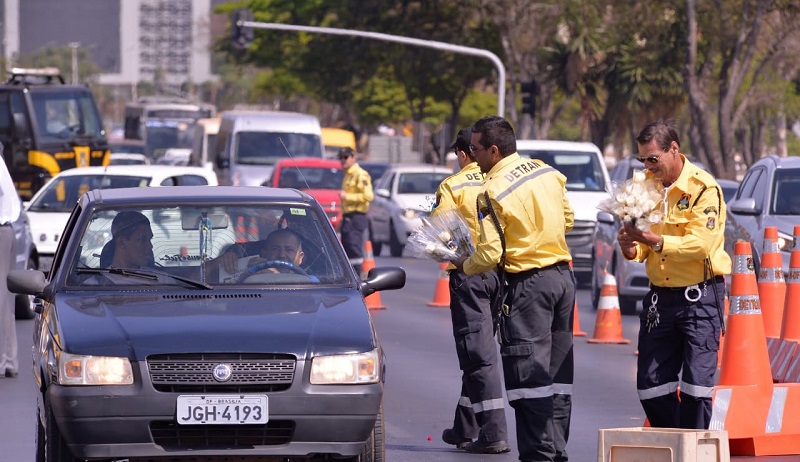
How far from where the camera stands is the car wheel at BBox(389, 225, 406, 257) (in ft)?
94.5

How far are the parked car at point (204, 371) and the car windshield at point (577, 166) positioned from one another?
1554cm

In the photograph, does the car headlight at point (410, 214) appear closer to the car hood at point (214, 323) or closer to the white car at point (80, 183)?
the white car at point (80, 183)

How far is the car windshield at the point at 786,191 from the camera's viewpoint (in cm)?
1670

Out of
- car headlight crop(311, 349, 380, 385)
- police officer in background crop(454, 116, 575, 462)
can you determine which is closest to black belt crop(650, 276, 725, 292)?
police officer in background crop(454, 116, 575, 462)

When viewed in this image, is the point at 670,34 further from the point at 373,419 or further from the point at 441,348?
the point at 373,419

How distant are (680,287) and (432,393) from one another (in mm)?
4224

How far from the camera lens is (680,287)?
7668 millimetres

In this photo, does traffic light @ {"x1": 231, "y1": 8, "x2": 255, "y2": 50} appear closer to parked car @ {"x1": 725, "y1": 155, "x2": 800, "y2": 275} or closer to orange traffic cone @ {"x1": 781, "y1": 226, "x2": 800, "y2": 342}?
parked car @ {"x1": 725, "y1": 155, "x2": 800, "y2": 275}

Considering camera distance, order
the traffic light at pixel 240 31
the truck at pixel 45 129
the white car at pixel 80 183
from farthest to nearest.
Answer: the traffic light at pixel 240 31 < the truck at pixel 45 129 < the white car at pixel 80 183

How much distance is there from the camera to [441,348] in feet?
48.0

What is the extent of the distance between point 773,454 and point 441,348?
613 cm

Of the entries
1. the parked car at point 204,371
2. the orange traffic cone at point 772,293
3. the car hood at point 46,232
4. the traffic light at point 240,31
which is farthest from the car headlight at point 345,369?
the traffic light at point 240,31

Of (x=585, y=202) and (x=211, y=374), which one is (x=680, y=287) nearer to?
(x=211, y=374)

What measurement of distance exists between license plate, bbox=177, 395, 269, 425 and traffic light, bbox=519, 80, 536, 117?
32235mm
